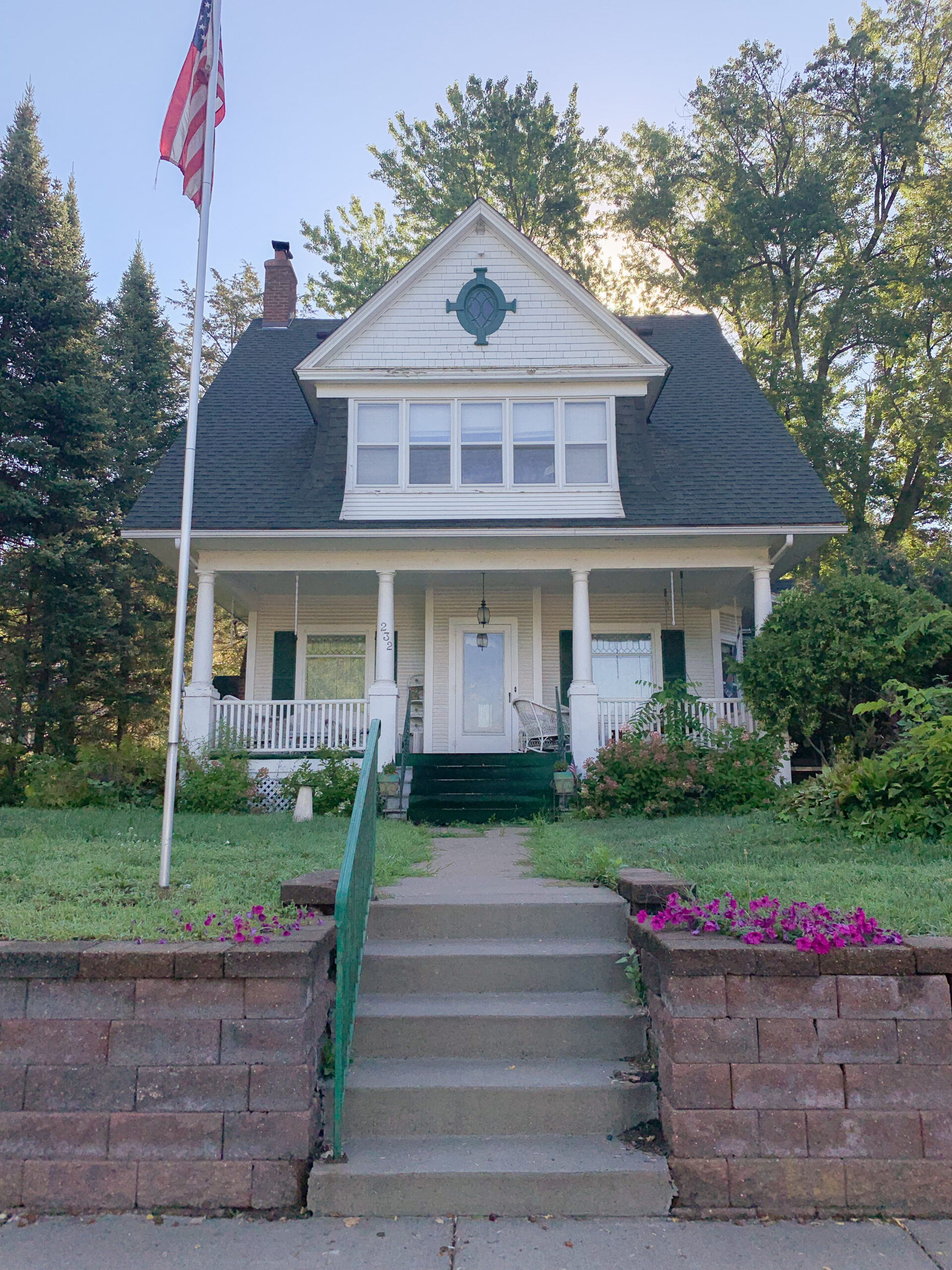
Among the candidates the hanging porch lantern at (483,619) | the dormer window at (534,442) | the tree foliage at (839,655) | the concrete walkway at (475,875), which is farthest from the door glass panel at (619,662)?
the concrete walkway at (475,875)

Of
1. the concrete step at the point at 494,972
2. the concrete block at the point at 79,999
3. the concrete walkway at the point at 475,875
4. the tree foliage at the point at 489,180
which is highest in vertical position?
the tree foliage at the point at 489,180

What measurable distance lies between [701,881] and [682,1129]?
1.63 m

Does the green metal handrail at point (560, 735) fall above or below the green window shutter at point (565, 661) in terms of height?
below

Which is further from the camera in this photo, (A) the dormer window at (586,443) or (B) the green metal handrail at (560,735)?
(A) the dormer window at (586,443)

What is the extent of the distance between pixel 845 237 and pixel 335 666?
15683mm

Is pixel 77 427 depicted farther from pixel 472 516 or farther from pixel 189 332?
pixel 189 332

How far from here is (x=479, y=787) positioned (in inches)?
432

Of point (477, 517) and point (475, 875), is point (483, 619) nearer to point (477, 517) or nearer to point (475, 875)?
point (477, 517)

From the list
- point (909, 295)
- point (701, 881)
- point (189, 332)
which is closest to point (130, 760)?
point (701, 881)

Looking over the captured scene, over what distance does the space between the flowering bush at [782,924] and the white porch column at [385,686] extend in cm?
759

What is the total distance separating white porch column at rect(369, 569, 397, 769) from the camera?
11.6 metres

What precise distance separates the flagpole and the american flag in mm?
48

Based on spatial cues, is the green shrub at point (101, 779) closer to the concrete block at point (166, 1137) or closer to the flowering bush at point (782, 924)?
the concrete block at point (166, 1137)

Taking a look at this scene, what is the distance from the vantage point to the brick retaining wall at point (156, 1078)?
3471mm
